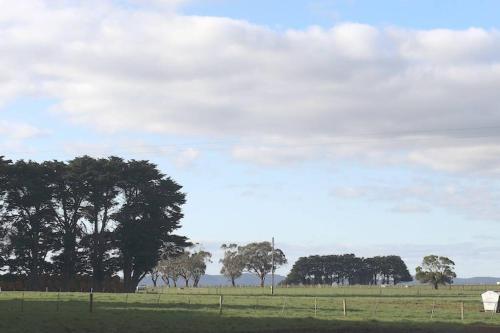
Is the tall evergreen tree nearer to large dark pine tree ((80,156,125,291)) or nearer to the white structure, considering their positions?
large dark pine tree ((80,156,125,291))

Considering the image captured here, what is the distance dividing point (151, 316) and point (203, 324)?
6.05 m

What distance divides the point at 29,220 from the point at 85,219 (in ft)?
27.6

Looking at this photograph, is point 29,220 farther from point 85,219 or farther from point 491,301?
point 491,301

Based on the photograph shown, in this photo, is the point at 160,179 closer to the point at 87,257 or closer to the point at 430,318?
the point at 87,257

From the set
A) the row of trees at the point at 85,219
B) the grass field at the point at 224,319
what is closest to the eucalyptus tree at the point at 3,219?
the row of trees at the point at 85,219

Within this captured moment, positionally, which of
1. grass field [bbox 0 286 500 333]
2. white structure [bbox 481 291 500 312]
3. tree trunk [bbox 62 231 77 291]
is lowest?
grass field [bbox 0 286 500 333]

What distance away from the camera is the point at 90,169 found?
4688 inches

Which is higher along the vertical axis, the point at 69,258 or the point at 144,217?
the point at 144,217

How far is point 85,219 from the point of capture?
11862cm

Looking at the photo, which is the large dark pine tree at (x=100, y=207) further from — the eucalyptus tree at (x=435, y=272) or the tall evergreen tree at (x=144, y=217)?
the eucalyptus tree at (x=435, y=272)

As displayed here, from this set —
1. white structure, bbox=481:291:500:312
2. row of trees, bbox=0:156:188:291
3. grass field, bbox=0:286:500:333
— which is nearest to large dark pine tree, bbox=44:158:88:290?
row of trees, bbox=0:156:188:291

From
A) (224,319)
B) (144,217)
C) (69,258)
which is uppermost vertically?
(144,217)

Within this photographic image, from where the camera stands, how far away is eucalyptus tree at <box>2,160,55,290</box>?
369 ft

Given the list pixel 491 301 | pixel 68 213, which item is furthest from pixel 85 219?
pixel 491 301
